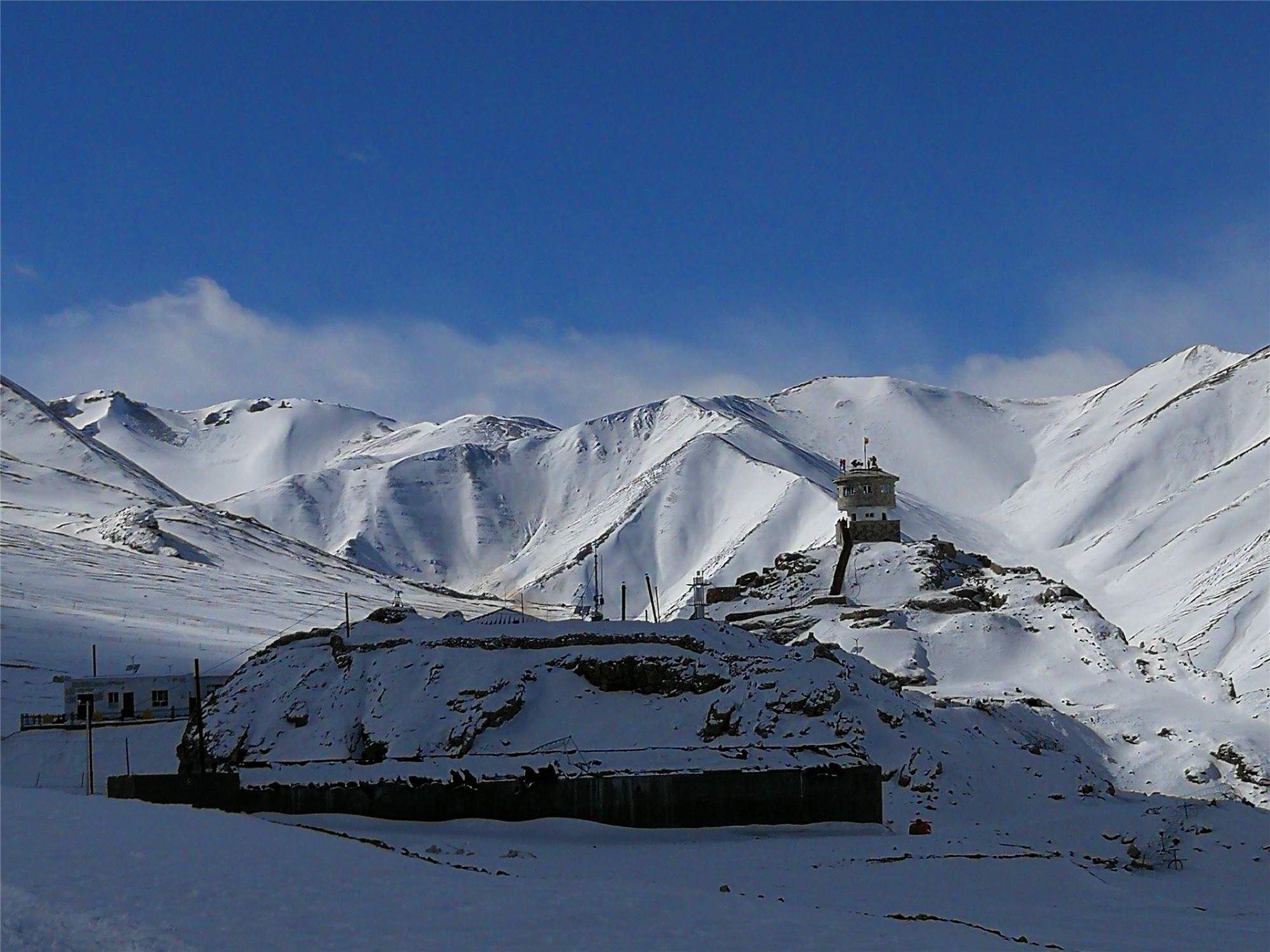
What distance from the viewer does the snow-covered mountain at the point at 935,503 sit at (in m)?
96.6

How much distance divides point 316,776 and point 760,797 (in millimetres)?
9847

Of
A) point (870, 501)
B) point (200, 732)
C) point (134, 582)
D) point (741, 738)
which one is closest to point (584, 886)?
point (741, 738)

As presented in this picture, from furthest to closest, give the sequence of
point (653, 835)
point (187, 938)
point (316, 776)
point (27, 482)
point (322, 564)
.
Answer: point (27, 482) → point (322, 564) → point (316, 776) → point (653, 835) → point (187, 938)

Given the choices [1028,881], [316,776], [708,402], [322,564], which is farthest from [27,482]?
[1028,881]

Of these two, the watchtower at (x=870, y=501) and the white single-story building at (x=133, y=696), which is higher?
the watchtower at (x=870, y=501)

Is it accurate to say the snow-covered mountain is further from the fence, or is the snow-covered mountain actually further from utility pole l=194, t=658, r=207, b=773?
utility pole l=194, t=658, r=207, b=773

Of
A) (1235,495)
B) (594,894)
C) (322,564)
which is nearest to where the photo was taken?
(594,894)

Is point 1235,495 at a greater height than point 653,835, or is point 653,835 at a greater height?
point 1235,495

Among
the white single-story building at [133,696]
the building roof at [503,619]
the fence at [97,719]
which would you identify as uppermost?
the building roof at [503,619]

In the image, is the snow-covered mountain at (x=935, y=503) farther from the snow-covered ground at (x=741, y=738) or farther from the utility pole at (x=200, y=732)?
the utility pole at (x=200, y=732)

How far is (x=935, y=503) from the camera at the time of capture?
155875 millimetres

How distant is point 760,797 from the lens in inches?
974

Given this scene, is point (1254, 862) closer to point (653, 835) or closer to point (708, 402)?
point (653, 835)

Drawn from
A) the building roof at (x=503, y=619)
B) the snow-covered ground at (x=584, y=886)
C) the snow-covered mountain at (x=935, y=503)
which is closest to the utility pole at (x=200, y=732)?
the snow-covered ground at (x=584, y=886)
